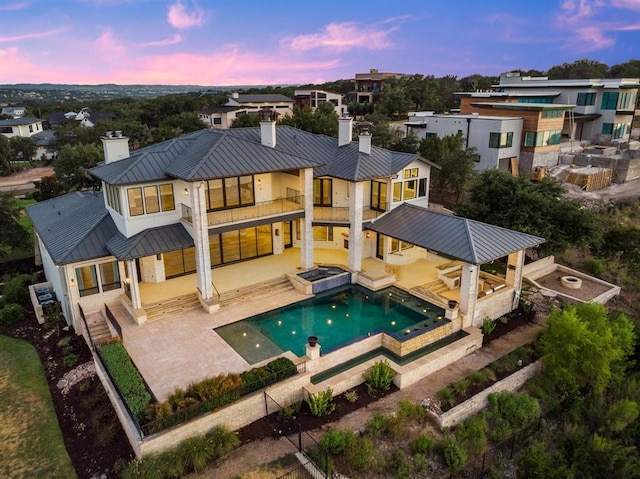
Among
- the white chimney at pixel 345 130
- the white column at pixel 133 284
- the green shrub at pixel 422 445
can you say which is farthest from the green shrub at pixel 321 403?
the white chimney at pixel 345 130

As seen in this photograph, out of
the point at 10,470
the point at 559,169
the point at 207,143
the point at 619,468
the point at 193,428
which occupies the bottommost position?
the point at 619,468

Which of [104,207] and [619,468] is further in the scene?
[104,207]

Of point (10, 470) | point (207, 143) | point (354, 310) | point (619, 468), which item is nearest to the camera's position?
point (10, 470)

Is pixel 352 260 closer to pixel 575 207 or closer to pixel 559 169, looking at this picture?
pixel 575 207

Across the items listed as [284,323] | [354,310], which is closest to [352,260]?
[354,310]

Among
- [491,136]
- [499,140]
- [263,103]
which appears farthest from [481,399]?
[263,103]

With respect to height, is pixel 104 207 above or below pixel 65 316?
above
